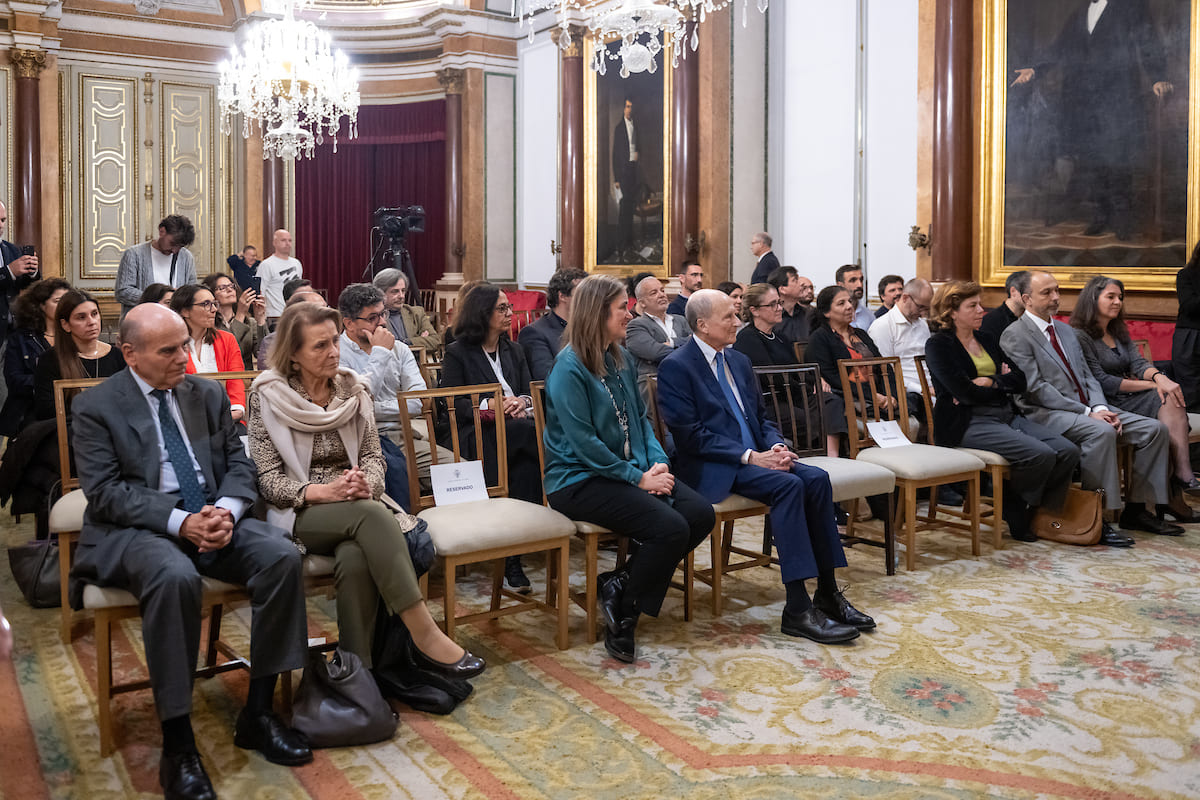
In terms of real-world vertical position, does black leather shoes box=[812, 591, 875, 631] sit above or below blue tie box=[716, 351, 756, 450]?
below

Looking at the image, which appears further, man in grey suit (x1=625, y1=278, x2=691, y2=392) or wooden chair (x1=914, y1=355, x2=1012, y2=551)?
man in grey suit (x1=625, y1=278, x2=691, y2=392)

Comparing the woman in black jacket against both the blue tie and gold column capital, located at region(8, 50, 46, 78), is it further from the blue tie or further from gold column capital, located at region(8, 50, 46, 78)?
gold column capital, located at region(8, 50, 46, 78)

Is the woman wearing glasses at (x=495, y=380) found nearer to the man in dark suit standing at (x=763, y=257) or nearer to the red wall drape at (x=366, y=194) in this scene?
the man in dark suit standing at (x=763, y=257)

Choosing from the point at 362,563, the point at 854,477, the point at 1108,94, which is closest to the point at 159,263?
the point at 362,563

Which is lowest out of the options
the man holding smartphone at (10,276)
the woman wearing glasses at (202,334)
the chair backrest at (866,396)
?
the chair backrest at (866,396)

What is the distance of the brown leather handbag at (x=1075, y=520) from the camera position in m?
4.83

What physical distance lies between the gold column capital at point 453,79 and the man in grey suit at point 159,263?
247 inches

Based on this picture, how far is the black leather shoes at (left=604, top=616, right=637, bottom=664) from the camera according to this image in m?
3.39

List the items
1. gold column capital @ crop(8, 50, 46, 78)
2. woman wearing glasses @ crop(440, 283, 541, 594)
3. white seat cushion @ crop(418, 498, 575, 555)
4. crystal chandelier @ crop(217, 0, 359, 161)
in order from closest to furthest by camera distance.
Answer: white seat cushion @ crop(418, 498, 575, 555)
woman wearing glasses @ crop(440, 283, 541, 594)
crystal chandelier @ crop(217, 0, 359, 161)
gold column capital @ crop(8, 50, 46, 78)

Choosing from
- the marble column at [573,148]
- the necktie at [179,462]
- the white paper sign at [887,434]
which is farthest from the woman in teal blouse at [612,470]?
the marble column at [573,148]

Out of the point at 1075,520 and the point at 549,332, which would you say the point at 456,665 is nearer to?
the point at 549,332

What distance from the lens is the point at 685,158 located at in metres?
9.38

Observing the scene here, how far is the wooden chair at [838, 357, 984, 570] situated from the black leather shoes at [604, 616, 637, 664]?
1542 mm

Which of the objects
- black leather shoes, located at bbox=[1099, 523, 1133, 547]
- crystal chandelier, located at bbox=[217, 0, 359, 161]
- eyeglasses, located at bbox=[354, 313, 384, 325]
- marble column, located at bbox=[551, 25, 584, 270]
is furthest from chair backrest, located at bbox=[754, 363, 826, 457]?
marble column, located at bbox=[551, 25, 584, 270]
